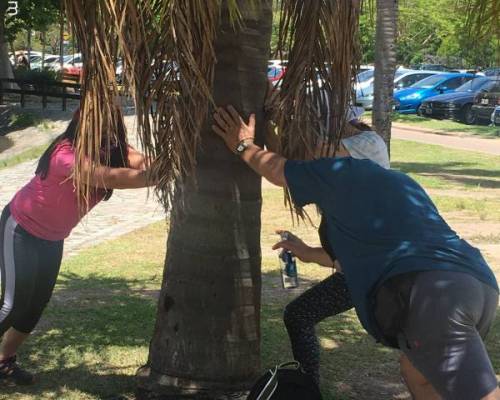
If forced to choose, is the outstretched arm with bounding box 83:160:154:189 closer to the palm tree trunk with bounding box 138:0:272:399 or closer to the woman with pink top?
the woman with pink top

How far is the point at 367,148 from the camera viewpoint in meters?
4.35

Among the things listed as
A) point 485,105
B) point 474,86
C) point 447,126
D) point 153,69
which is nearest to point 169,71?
point 153,69

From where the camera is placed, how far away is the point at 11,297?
496 centimetres

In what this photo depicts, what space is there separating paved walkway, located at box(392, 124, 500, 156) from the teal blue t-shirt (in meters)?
18.1

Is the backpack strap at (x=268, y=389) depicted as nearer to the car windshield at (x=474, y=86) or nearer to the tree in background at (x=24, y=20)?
the car windshield at (x=474, y=86)

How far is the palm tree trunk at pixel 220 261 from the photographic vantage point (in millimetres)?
4469

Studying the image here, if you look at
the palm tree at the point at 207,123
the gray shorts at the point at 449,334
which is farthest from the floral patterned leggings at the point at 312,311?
the gray shorts at the point at 449,334

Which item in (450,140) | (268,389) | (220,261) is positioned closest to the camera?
(268,389)

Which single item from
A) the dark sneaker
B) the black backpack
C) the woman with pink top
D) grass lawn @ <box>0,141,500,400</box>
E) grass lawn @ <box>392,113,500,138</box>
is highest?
the woman with pink top

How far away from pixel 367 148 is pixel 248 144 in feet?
2.12

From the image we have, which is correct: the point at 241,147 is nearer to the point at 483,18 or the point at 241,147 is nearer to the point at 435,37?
the point at 483,18

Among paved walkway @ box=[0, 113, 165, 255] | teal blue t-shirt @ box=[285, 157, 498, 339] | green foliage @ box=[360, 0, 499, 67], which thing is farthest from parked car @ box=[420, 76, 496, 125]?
teal blue t-shirt @ box=[285, 157, 498, 339]

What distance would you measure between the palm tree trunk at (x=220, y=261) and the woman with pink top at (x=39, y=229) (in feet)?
1.34

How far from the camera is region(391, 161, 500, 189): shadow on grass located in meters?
15.6
